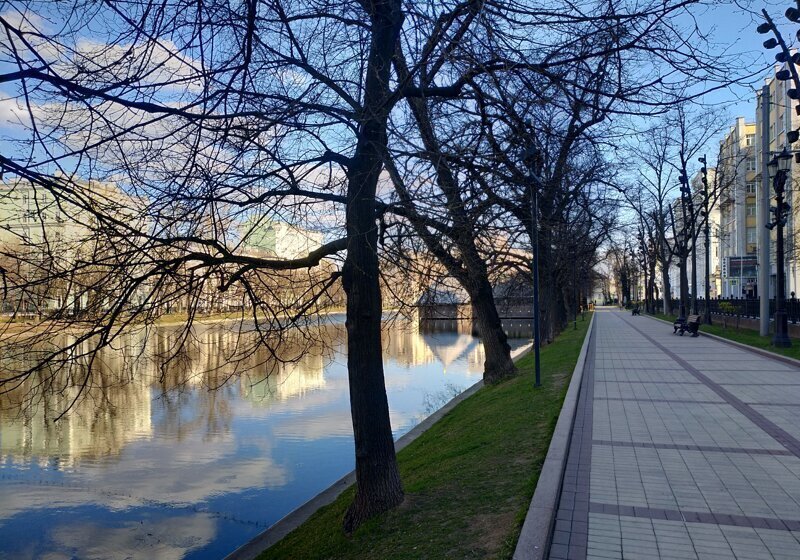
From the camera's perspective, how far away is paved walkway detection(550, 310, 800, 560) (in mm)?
4953

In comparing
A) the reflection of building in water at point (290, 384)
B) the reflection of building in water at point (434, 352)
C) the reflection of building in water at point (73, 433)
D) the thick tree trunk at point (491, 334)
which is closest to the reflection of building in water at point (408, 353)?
the reflection of building in water at point (434, 352)

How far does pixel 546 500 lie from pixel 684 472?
2.04 m

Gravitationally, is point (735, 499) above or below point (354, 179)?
below

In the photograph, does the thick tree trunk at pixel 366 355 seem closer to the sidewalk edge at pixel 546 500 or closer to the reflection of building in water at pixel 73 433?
the sidewalk edge at pixel 546 500

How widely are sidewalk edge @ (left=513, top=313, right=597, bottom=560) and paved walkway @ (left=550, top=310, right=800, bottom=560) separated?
0.11 metres

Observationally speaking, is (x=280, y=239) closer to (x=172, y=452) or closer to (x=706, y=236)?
(x=172, y=452)

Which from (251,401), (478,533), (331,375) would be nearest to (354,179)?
(478,533)

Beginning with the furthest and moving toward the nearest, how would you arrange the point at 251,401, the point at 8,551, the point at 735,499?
1. the point at 251,401
2. the point at 8,551
3. the point at 735,499

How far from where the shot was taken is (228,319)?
7855 millimetres

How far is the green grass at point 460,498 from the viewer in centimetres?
551

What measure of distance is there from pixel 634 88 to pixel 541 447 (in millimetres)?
4472

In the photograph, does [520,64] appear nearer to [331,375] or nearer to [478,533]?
[478,533]

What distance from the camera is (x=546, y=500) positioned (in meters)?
5.65

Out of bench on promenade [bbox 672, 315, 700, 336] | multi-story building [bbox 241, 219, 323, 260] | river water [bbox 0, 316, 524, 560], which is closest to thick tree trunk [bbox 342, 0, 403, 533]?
river water [bbox 0, 316, 524, 560]
